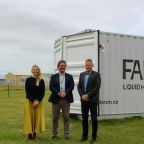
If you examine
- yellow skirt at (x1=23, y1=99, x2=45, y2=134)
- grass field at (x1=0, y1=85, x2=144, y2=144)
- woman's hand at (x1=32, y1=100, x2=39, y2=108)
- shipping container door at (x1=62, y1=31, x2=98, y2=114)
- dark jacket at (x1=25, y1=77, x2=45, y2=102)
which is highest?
shipping container door at (x1=62, y1=31, x2=98, y2=114)

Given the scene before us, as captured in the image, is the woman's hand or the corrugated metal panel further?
the corrugated metal panel

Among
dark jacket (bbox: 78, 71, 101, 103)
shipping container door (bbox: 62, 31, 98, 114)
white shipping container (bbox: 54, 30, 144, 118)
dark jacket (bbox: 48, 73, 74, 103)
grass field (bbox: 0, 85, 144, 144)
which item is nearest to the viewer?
dark jacket (bbox: 78, 71, 101, 103)

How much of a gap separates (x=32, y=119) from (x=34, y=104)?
387mm

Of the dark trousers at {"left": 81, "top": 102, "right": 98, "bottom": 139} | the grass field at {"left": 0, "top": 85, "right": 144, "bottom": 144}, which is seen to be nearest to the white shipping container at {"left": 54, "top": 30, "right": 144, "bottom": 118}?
the grass field at {"left": 0, "top": 85, "right": 144, "bottom": 144}

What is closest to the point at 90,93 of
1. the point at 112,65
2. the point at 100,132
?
the point at 100,132

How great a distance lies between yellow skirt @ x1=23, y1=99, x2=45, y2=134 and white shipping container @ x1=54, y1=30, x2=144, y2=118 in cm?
336

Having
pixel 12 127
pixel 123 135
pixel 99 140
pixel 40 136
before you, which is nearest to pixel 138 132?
pixel 123 135

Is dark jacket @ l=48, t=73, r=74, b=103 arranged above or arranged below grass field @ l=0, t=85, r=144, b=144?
above

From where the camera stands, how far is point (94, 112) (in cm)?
1084

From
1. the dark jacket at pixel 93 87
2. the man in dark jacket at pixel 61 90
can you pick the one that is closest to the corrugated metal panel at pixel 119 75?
the man in dark jacket at pixel 61 90

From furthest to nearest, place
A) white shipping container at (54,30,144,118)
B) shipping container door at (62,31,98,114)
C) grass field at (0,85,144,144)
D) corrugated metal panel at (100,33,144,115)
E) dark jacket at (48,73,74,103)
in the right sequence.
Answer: corrugated metal panel at (100,33,144,115) → white shipping container at (54,30,144,118) → shipping container door at (62,31,98,114) → dark jacket at (48,73,74,103) → grass field at (0,85,144,144)

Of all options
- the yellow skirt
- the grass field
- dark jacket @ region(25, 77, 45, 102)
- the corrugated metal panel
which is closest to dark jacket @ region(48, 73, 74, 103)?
dark jacket @ region(25, 77, 45, 102)

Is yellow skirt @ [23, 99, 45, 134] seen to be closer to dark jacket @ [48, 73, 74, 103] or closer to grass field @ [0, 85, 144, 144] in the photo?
grass field @ [0, 85, 144, 144]

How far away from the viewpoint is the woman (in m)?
11.0
